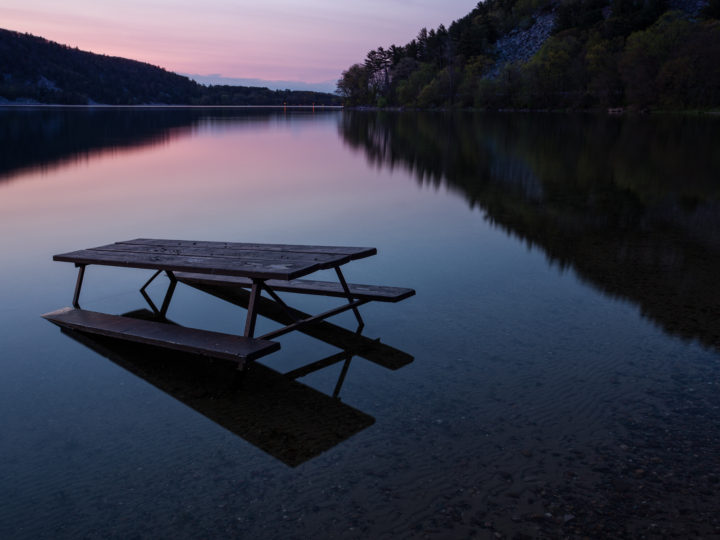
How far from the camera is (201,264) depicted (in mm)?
6629

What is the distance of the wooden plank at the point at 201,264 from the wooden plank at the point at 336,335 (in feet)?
1.40

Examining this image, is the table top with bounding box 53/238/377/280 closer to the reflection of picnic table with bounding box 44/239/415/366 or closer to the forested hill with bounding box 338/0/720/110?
the reflection of picnic table with bounding box 44/239/415/366

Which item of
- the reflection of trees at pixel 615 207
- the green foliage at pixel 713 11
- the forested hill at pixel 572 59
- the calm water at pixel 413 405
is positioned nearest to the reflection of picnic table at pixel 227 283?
the calm water at pixel 413 405

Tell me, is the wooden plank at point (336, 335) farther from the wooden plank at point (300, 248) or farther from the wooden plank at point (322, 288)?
the wooden plank at point (300, 248)

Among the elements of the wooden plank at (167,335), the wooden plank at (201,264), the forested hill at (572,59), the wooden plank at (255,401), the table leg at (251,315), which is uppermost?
the forested hill at (572,59)

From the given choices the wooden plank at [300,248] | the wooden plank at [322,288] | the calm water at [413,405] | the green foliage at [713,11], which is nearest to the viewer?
the calm water at [413,405]

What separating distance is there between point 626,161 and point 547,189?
10807 mm

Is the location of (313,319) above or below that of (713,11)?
below

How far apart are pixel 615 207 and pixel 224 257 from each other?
42.0 ft

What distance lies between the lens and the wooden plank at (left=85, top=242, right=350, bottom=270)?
6.69m

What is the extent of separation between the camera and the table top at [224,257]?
6.28 metres

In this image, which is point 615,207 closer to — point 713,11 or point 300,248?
point 300,248

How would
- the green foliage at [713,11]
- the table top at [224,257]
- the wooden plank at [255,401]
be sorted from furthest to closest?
1. the green foliage at [713,11]
2. the table top at [224,257]
3. the wooden plank at [255,401]

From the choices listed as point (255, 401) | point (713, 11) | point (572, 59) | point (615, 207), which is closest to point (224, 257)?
point (255, 401)
